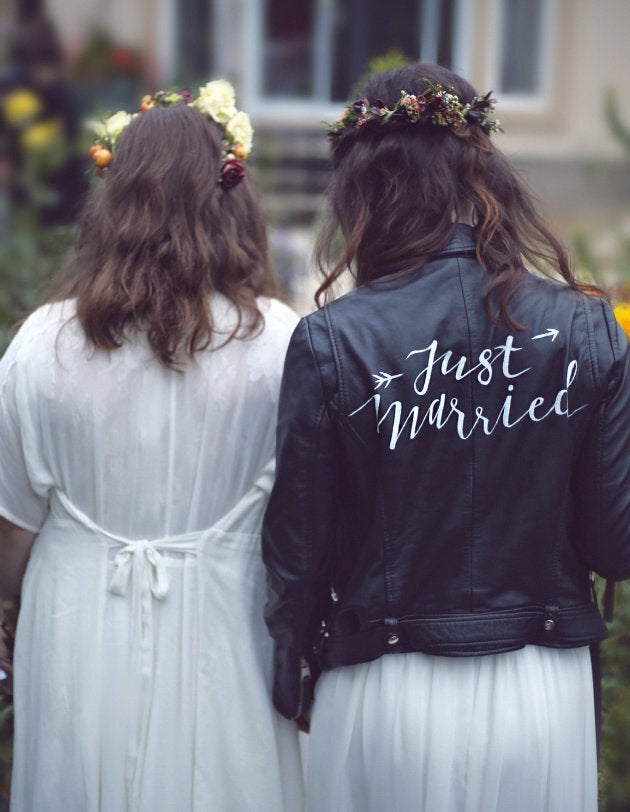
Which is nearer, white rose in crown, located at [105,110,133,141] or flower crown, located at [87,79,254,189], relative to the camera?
flower crown, located at [87,79,254,189]

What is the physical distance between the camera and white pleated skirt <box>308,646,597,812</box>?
194 cm

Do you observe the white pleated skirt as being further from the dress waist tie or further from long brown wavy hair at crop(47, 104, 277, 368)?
long brown wavy hair at crop(47, 104, 277, 368)

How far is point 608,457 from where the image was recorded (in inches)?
77.2

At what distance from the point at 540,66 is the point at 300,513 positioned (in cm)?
773

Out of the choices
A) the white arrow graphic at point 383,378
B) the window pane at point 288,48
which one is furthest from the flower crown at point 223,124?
the window pane at point 288,48

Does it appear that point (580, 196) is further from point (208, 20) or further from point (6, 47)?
point (6, 47)

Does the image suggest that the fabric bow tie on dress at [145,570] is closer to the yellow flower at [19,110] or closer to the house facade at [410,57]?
the yellow flower at [19,110]

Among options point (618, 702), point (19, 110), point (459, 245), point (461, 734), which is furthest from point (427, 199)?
point (19, 110)

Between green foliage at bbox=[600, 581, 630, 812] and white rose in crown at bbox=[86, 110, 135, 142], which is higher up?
white rose in crown at bbox=[86, 110, 135, 142]

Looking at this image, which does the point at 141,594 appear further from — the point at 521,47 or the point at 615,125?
the point at 521,47

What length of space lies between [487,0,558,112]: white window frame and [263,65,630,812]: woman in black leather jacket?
7.12 metres

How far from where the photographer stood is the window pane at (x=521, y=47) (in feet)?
29.1

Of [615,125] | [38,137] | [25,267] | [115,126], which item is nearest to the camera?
[115,126]

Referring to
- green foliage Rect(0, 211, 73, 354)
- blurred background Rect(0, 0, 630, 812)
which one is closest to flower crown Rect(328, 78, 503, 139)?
green foliage Rect(0, 211, 73, 354)
